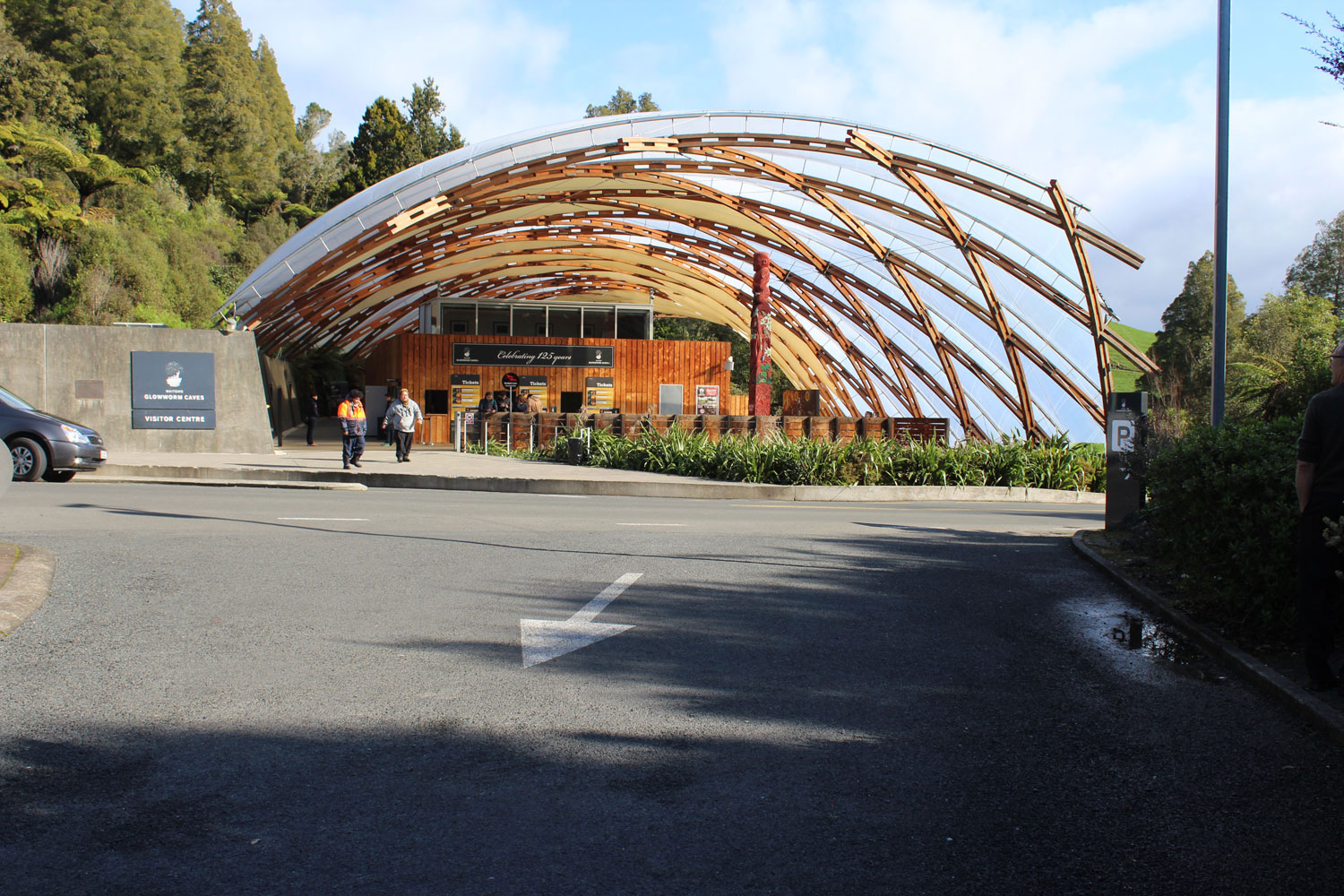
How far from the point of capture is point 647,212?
1377 inches

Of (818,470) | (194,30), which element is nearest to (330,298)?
(818,470)

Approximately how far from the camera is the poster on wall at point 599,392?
4541 centimetres

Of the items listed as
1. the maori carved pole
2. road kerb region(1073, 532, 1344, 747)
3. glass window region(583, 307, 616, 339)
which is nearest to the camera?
Result: road kerb region(1073, 532, 1344, 747)

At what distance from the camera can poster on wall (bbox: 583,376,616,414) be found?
45.4m

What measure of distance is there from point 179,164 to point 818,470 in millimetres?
53946

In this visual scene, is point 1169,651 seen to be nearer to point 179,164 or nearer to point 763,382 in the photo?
point 763,382

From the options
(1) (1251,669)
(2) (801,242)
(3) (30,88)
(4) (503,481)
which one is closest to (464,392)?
(2) (801,242)

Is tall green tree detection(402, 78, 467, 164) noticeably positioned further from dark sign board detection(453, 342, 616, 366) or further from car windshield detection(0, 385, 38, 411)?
car windshield detection(0, 385, 38, 411)

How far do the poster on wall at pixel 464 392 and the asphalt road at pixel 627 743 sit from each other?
35.3 metres

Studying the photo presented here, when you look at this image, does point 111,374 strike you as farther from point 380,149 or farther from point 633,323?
point 380,149

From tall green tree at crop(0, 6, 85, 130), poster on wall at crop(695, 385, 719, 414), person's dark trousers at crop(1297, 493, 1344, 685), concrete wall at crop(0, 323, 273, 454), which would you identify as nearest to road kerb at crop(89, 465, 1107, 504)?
concrete wall at crop(0, 323, 273, 454)

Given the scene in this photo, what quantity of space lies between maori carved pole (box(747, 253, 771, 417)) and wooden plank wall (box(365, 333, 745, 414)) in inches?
633

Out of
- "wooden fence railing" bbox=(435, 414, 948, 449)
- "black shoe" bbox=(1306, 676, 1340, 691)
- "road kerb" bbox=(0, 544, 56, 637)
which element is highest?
"wooden fence railing" bbox=(435, 414, 948, 449)

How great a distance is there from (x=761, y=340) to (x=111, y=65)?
4557 cm
